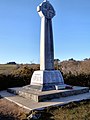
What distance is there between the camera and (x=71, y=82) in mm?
15031

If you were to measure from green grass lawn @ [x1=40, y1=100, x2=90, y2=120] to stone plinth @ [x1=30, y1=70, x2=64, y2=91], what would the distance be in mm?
2653

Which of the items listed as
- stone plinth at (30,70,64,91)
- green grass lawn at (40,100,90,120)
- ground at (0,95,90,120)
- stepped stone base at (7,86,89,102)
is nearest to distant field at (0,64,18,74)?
stone plinth at (30,70,64,91)

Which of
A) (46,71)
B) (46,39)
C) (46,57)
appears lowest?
(46,71)

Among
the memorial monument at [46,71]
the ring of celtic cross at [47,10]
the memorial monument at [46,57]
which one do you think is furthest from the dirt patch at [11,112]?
the ring of celtic cross at [47,10]

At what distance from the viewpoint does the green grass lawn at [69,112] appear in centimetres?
682

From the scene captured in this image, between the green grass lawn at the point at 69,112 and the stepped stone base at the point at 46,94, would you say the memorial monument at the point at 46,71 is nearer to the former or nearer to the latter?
the stepped stone base at the point at 46,94

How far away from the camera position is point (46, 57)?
11.6 metres

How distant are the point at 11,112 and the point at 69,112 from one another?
7.31 feet

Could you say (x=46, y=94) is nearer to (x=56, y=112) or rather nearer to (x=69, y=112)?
(x=56, y=112)

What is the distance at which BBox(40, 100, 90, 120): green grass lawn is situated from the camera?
682cm

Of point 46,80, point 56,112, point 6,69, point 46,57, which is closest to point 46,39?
point 46,57

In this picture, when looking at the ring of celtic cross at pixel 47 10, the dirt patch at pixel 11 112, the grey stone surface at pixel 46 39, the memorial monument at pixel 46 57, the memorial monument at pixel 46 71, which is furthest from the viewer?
the ring of celtic cross at pixel 47 10

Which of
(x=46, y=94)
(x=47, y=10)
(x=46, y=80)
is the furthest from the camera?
(x=47, y=10)

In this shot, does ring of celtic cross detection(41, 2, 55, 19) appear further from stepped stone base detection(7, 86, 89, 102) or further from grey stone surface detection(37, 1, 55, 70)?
stepped stone base detection(7, 86, 89, 102)
